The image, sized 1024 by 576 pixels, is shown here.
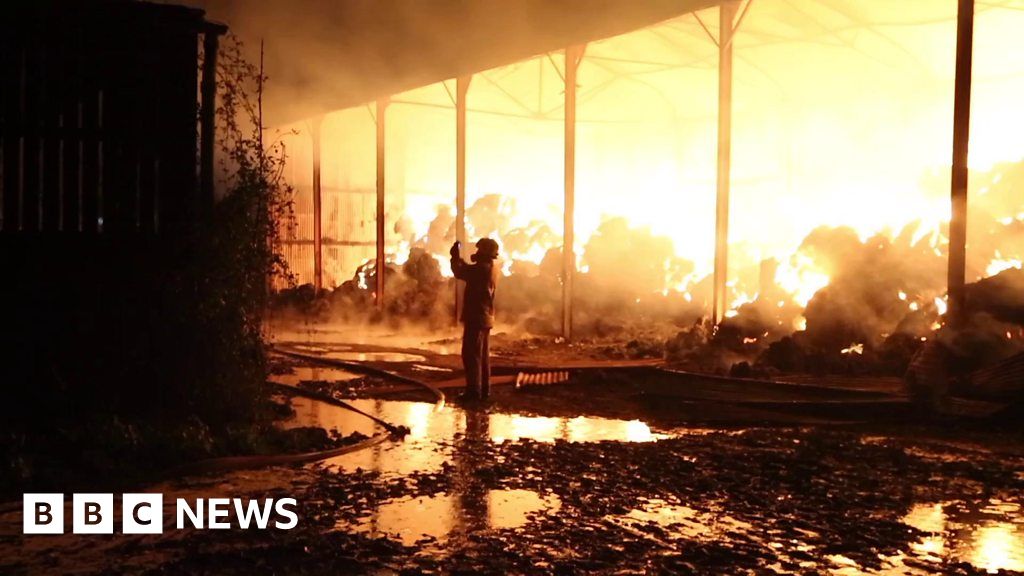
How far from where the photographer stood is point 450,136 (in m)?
26.5

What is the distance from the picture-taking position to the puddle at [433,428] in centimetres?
698

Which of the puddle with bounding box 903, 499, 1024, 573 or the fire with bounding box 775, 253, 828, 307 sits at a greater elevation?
the fire with bounding box 775, 253, 828, 307

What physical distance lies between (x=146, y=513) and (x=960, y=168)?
8.67 m

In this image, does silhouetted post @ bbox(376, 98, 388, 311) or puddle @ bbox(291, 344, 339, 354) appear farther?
silhouetted post @ bbox(376, 98, 388, 311)

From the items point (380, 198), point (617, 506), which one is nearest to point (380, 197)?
point (380, 198)

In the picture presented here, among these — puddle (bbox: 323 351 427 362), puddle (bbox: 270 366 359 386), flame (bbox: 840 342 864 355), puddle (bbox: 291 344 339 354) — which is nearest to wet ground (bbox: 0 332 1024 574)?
flame (bbox: 840 342 864 355)

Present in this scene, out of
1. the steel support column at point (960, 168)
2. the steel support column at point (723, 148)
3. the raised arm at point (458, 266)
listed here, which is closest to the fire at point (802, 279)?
the steel support column at point (723, 148)

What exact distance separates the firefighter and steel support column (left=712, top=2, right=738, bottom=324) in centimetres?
409

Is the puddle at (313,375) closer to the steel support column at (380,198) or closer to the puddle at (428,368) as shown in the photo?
the puddle at (428,368)

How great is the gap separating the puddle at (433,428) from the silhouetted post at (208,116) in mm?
2337

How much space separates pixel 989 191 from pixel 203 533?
10.7m

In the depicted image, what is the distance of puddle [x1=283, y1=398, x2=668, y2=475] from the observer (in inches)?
275

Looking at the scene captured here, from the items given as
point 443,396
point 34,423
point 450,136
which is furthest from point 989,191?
point 450,136

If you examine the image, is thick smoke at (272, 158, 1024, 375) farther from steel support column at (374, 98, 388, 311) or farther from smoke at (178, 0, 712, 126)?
smoke at (178, 0, 712, 126)
